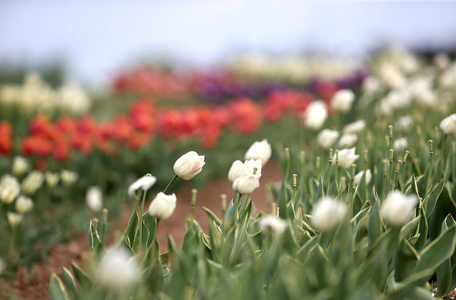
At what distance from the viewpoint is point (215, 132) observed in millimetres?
4324

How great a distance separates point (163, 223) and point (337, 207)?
238 centimetres

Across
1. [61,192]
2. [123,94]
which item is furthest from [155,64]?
[61,192]

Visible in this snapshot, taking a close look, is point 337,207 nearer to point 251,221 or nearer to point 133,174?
point 251,221

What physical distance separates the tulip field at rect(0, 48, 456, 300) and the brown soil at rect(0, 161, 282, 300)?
16 millimetres

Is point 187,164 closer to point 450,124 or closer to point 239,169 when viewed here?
point 239,169

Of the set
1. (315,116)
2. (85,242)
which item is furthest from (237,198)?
(85,242)

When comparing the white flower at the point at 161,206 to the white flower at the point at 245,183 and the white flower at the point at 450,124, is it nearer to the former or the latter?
the white flower at the point at 245,183

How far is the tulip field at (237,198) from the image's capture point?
1312 millimetres

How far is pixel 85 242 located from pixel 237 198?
1.62 m

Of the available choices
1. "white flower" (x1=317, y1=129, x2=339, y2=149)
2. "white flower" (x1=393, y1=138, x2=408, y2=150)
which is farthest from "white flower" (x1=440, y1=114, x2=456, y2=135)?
"white flower" (x1=317, y1=129, x2=339, y2=149)

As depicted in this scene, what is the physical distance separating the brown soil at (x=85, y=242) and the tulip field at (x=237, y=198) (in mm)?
16

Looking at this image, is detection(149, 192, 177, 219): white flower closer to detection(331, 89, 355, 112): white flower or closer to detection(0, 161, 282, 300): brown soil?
detection(0, 161, 282, 300): brown soil

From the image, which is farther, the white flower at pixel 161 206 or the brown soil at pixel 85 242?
the brown soil at pixel 85 242

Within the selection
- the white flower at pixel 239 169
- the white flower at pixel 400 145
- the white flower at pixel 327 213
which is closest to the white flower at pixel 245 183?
the white flower at pixel 239 169
